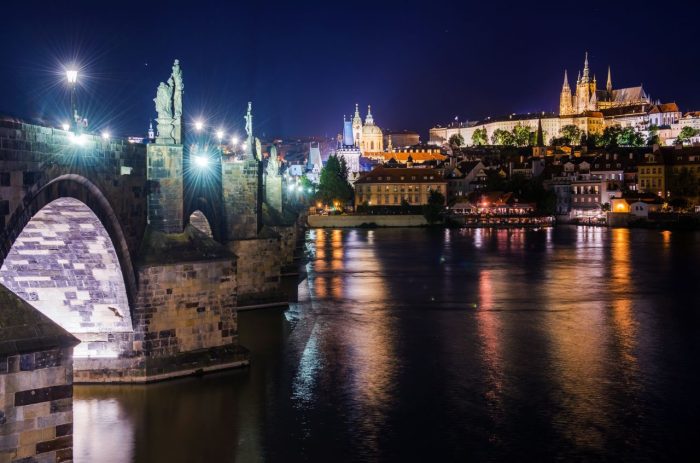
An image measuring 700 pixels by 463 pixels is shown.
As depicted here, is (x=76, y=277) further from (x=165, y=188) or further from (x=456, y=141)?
(x=456, y=141)

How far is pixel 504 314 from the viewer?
2825cm

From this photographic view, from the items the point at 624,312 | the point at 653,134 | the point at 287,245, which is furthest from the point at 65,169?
the point at 653,134

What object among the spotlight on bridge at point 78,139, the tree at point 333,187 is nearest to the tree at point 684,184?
the tree at point 333,187

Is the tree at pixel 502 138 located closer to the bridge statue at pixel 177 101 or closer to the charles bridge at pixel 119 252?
the charles bridge at pixel 119 252

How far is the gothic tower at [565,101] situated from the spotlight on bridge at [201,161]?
17875 centimetres

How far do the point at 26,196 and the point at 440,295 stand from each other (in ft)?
76.8

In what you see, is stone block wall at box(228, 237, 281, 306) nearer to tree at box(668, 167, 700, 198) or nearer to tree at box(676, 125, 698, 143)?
tree at box(668, 167, 700, 198)

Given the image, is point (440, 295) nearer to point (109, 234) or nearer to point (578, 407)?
point (578, 407)

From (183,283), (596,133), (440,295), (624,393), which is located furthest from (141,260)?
(596,133)

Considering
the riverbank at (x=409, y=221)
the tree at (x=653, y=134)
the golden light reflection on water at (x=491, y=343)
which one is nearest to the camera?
the golden light reflection on water at (x=491, y=343)

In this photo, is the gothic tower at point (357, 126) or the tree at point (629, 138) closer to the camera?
the tree at point (629, 138)

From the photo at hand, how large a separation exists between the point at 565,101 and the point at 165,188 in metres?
186

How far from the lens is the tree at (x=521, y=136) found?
159625 millimetres

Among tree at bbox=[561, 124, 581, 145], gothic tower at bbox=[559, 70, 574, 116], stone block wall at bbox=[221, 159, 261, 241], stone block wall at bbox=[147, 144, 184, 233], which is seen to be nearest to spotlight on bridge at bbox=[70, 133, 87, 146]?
stone block wall at bbox=[147, 144, 184, 233]
